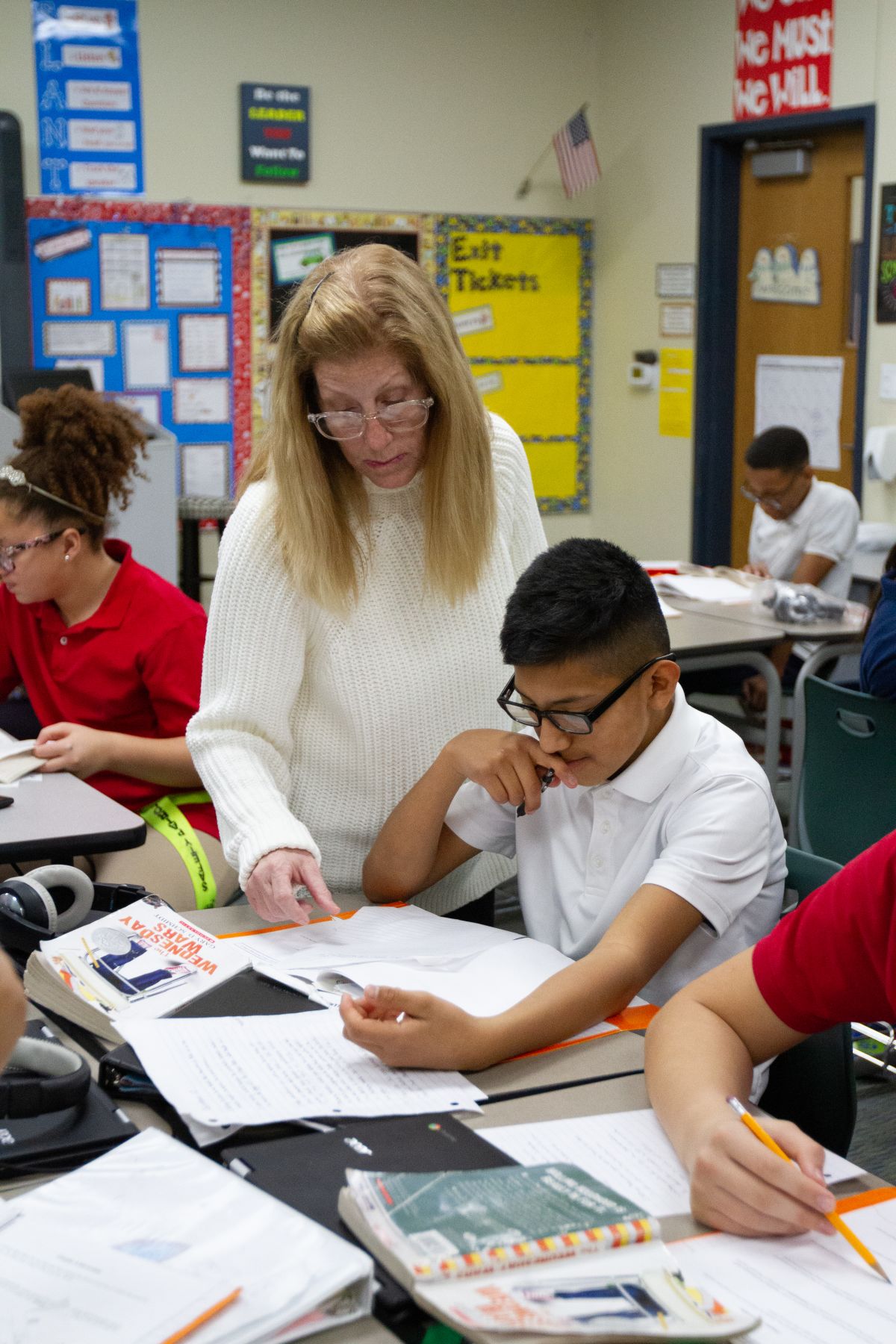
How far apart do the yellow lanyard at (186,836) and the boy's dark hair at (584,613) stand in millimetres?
908

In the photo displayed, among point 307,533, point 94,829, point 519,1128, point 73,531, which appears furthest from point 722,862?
point 73,531

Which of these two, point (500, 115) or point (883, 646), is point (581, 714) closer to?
point (883, 646)

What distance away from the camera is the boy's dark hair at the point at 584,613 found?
4.88 ft

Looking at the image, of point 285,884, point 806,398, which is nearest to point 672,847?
point 285,884

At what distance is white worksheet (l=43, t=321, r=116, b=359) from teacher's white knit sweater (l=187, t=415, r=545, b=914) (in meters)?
4.02

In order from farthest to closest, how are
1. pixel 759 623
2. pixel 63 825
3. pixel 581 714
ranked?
pixel 759 623 → pixel 63 825 → pixel 581 714

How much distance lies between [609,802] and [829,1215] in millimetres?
641

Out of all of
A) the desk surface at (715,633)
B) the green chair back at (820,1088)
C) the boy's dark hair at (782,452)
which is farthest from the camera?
the boy's dark hair at (782,452)

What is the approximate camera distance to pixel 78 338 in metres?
5.45

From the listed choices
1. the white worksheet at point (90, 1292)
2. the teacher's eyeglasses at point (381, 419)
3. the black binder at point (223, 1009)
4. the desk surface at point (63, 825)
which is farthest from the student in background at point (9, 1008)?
the desk surface at point (63, 825)

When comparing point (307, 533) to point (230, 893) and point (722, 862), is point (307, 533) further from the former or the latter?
point (230, 893)

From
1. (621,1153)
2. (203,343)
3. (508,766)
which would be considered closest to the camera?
(621,1153)

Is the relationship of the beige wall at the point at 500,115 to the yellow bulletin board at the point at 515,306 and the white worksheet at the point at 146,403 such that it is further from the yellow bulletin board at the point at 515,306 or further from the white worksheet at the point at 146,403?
the white worksheet at the point at 146,403

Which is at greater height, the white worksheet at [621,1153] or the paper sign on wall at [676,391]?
the paper sign on wall at [676,391]
